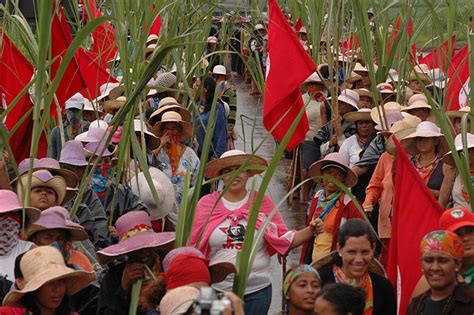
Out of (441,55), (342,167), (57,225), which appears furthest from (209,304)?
(441,55)

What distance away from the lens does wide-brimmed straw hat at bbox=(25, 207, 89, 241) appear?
22.8 ft

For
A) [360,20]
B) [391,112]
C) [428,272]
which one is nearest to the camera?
[428,272]

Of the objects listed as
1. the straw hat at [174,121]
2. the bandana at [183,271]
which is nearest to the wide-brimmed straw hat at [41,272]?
the bandana at [183,271]

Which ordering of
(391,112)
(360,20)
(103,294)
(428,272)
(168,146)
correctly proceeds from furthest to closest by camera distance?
1. (391,112)
2. (168,146)
3. (360,20)
4. (103,294)
5. (428,272)

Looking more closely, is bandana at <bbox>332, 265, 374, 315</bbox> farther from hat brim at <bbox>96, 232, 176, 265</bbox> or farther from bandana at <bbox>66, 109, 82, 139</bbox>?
bandana at <bbox>66, 109, 82, 139</bbox>

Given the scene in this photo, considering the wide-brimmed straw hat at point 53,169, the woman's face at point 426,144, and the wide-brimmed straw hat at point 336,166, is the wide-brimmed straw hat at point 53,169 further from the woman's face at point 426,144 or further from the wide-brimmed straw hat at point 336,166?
the woman's face at point 426,144

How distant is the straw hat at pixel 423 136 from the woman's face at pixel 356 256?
260 centimetres

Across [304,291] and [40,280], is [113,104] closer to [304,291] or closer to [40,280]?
[304,291]

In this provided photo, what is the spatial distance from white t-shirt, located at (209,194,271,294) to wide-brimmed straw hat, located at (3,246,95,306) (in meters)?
1.39

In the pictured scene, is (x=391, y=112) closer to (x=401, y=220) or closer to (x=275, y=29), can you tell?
(x=275, y=29)

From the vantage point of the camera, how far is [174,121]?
10094mm

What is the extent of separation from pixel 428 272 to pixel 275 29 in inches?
197

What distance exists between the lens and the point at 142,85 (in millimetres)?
5641

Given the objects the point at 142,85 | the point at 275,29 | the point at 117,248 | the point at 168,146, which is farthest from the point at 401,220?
the point at 275,29
